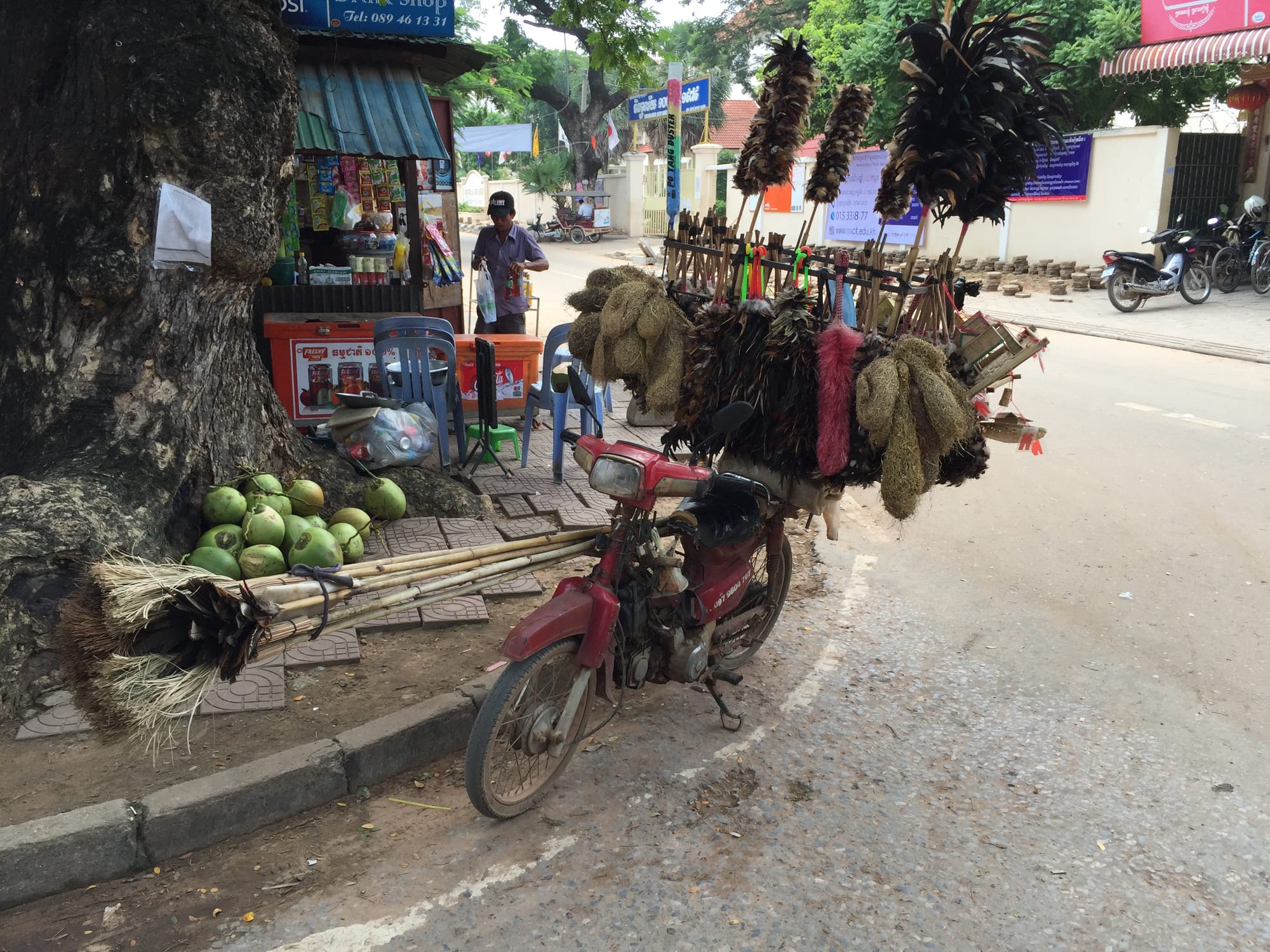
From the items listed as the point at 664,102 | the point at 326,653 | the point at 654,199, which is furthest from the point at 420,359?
the point at 654,199

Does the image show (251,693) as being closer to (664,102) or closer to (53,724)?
(53,724)

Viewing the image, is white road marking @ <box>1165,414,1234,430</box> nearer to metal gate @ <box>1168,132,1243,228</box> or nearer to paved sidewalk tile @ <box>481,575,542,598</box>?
paved sidewalk tile @ <box>481,575,542,598</box>

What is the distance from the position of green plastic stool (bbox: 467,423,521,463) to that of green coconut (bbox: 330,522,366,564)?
6.25 ft

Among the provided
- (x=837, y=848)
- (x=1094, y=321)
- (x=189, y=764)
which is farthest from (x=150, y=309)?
(x=1094, y=321)

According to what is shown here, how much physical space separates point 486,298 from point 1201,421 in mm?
6281

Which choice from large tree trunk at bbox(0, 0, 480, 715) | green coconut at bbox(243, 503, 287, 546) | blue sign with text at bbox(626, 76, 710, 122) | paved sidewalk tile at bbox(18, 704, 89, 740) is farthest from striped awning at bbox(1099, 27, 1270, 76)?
paved sidewalk tile at bbox(18, 704, 89, 740)

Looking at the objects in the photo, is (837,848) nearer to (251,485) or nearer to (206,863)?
(206,863)

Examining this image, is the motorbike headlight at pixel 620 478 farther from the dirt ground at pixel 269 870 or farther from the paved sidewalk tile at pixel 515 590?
the paved sidewalk tile at pixel 515 590

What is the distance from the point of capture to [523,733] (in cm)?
300

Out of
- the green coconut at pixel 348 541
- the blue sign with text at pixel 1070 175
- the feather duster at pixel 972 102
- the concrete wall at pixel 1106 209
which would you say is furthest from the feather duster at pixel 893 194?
the blue sign with text at pixel 1070 175

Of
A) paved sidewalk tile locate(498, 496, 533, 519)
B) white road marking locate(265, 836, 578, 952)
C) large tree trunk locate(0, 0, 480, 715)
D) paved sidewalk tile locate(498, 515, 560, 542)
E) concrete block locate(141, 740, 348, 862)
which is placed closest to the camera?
white road marking locate(265, 836, 578, 952)

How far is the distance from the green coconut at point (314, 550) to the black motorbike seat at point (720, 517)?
5.56ft

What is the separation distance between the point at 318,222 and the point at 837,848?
255 inches

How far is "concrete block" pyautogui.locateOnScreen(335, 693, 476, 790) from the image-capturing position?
3.22 metres
